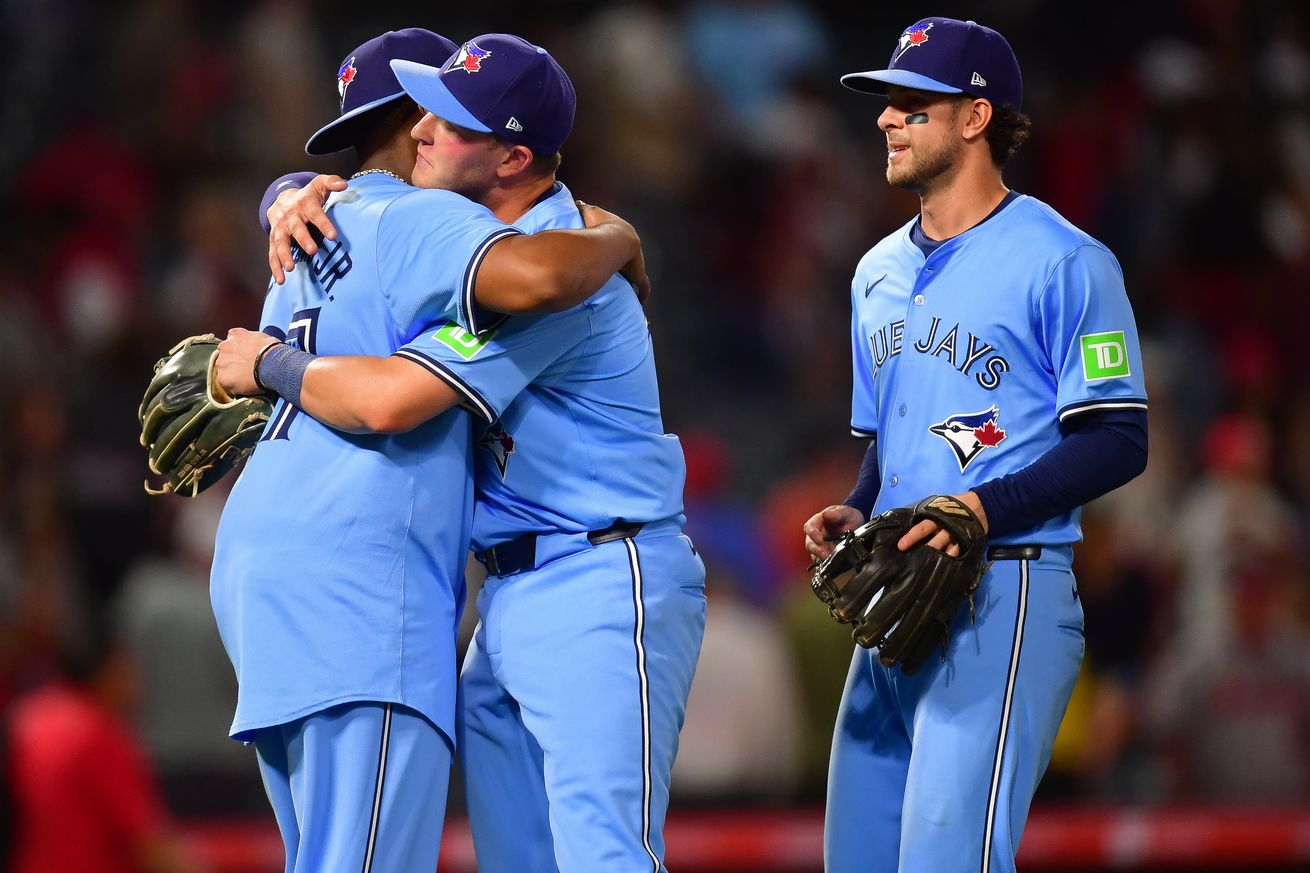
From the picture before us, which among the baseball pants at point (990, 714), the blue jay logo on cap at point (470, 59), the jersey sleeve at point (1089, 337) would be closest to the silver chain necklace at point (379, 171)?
the blue jay logo on cap at point (470, 59)

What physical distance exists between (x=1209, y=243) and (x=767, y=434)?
279cm

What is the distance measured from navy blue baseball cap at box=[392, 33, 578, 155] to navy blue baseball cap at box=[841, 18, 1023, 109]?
28.1 inches

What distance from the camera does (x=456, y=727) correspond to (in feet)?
12.6

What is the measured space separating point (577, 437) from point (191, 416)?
859mm

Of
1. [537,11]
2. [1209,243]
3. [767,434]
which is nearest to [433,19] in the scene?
[537,11]

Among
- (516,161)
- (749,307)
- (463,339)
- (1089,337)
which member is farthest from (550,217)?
(749,307)

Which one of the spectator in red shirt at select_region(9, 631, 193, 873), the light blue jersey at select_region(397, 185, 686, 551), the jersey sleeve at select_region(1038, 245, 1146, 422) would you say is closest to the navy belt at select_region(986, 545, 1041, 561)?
the jersey sleeve at select_region(1038, 245, 1146, 422)

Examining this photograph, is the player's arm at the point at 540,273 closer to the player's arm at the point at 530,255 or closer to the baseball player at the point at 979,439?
the player's arm at the point at 530,255

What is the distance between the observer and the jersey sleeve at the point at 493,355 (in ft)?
11.7

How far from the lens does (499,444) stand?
12.6ft

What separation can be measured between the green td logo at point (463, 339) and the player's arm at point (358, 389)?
0.28 feet

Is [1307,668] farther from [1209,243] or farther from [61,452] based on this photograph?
[61,452]

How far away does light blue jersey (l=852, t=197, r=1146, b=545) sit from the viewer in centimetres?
366

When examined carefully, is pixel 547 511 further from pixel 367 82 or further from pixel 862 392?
pixel 367 82
